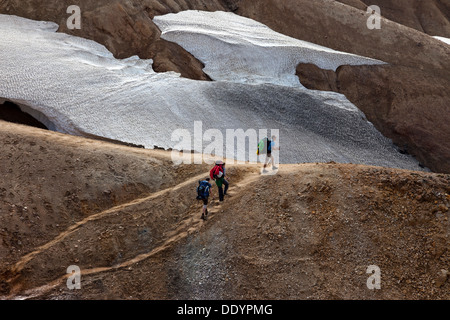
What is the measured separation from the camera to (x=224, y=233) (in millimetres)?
9133

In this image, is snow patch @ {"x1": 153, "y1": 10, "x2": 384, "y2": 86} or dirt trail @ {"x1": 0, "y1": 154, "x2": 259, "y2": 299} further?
snow patch @ {"x1": 153, "y1": 10, "x2": 384, "y2": 86}

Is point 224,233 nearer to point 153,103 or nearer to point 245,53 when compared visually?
point 153,103

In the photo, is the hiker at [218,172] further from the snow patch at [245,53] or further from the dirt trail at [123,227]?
the snow patch at [245,53]

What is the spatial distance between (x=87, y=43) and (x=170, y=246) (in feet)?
40.7

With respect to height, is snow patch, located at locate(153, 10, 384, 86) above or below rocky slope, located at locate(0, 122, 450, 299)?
above

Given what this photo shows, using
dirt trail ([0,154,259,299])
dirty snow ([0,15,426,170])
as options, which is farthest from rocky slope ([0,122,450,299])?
dirty snow ([0,15,426,170])

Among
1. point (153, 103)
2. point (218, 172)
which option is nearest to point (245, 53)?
point (153, 103)

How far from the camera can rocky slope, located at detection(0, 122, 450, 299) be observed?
8445 mm

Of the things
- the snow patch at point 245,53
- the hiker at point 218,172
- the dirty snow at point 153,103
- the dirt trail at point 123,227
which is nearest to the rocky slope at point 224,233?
the dirt trail at point 123,227

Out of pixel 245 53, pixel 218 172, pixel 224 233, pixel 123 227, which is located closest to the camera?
pixel 224 233

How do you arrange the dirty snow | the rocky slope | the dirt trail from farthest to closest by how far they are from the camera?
1. the dirty snow
2. the dirt trail
3. the rocky slope

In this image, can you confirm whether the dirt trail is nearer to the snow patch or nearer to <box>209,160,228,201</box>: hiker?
<box>209,160,228,201</box>: hiker

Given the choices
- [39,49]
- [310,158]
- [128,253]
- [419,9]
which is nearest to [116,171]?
[128,253]

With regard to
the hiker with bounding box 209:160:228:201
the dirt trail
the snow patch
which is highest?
the snow patch
